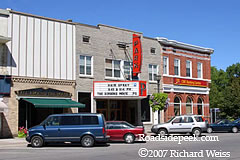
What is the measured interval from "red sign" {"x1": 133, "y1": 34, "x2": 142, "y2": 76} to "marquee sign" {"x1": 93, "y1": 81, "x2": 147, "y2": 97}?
2301 millimetres

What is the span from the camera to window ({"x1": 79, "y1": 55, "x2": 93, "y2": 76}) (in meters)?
27.7

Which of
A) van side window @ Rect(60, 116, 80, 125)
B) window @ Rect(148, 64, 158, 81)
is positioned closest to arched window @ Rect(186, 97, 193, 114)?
window @ Rect(148, 64, 158, 81)

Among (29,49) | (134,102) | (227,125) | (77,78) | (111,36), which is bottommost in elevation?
(227,125)

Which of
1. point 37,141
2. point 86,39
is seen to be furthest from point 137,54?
point 37,141

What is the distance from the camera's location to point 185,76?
3631cm

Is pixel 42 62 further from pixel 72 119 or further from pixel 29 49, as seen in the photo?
pixel 72 119

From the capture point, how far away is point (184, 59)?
36.4 meters

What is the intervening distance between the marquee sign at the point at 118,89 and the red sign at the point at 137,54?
2.30 metres

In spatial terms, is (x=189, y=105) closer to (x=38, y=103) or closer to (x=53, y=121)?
(x=38, y=103)

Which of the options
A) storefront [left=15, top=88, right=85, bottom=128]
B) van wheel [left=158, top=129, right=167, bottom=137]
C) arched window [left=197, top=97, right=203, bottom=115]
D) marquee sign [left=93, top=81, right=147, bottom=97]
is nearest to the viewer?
storefront [left=15, top=88, right=85, bottom=128]

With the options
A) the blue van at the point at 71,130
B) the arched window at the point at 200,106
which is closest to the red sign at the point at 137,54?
the arched window at the point at 200,106

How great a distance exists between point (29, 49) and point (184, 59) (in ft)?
60.3

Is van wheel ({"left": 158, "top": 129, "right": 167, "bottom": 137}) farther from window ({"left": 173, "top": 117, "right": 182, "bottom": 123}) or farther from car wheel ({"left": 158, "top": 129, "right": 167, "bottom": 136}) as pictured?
window ({"left": 173, "top": 117, "right": 182, "bottom": 123})

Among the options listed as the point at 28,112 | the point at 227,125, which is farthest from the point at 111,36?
the point at 227,125
